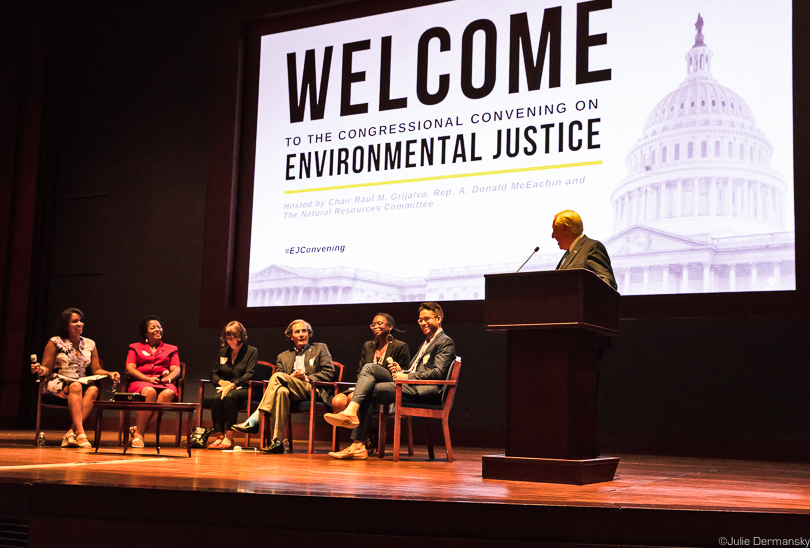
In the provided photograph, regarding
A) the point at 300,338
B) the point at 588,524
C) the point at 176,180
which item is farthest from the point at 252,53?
the point at 588,524

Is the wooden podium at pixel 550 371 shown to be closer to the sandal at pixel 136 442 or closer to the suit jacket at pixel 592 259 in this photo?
the suit jacket at pixel 592 259

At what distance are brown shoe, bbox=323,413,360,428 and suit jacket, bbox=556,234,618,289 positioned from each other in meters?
1.59

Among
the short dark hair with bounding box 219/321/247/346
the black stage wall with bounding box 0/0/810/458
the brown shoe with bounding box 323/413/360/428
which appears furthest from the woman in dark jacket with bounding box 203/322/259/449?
the black stage wall with bounding box 0/0/810/458

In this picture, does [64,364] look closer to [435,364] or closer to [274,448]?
[274,448]

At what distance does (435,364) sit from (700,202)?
2.12m

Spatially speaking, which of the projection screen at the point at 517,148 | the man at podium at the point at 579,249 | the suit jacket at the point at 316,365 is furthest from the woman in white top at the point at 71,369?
the man at podium at the point at 579,249

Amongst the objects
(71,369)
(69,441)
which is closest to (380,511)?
(69,441)

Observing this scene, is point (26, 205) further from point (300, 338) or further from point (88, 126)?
point (300, 338)

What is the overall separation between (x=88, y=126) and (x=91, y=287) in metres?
1.57

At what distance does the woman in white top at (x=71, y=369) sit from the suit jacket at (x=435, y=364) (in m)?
1.94

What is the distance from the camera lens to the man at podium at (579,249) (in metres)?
3.47

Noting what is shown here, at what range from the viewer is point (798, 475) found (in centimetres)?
405

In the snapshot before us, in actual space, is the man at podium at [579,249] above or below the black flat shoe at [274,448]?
above

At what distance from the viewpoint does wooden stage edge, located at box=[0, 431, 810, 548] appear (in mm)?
2363
